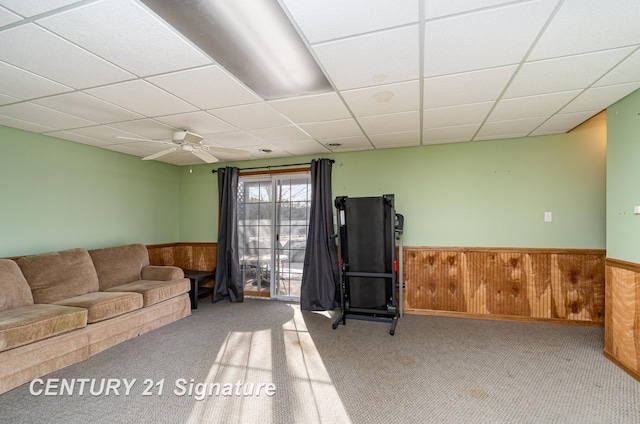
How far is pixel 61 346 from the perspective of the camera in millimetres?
2787

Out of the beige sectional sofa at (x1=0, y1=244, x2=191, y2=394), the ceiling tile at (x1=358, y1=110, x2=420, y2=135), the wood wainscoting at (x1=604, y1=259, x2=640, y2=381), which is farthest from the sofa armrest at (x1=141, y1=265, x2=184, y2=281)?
the wood wainscoting at (x1=604, y1=259, x2=640, y2=381)

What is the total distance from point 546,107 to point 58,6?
151 inches

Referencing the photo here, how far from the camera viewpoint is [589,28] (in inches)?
69.2

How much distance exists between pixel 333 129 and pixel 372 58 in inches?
63.6

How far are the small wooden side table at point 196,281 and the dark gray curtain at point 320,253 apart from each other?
5.32ft

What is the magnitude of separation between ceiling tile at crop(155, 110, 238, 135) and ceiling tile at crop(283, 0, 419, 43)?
67.9 inches

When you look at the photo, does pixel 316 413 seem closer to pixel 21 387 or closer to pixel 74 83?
pixel 21 387

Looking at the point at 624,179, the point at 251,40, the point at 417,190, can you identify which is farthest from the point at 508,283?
the point at 251,40

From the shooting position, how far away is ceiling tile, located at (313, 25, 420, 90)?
6.04 ft

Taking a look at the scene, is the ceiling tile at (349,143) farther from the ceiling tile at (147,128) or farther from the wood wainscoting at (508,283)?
the ceiling tile at (147,128)

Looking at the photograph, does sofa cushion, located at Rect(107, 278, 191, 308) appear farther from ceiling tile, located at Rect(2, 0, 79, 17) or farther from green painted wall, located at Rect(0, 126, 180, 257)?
ceiling tile, located at Rect(2, 0, 79, 17)

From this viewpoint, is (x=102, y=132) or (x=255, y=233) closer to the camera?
(x=102, y=132)

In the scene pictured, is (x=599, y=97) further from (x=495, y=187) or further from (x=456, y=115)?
(x=495, y=187)

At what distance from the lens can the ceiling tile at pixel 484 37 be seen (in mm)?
1629
